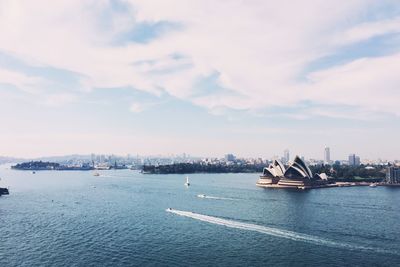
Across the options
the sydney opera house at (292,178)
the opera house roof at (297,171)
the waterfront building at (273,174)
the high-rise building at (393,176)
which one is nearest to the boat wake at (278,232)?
the sydney opera house at (292,178)

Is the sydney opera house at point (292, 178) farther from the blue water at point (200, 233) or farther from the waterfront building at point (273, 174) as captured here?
the blue water at point (200, 233)

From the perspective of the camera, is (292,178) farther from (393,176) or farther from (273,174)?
(393,176)

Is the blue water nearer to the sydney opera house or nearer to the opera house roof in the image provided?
the sydney opera house

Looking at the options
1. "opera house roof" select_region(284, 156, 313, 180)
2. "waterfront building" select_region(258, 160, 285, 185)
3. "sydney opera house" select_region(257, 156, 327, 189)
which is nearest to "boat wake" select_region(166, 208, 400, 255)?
"sydney opera house" select_region(257, 156, 327, 189)

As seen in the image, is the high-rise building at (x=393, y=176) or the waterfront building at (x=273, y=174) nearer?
the waterfront building at (x=273, y=174)

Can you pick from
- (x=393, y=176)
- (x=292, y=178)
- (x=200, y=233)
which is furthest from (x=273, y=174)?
(x=200, y=233)

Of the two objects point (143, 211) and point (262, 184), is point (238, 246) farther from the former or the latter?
point (262, 184)
